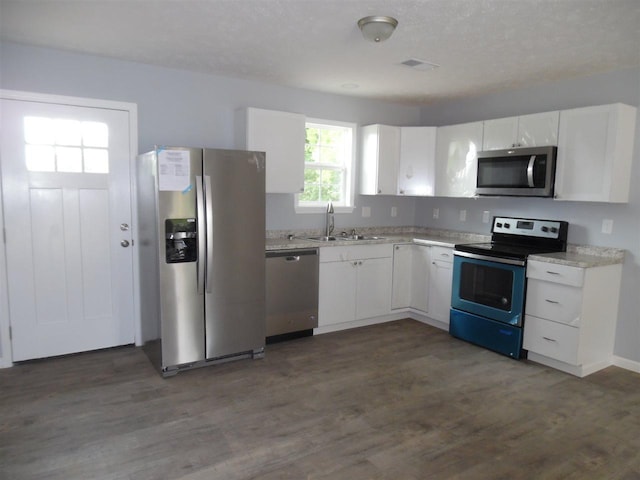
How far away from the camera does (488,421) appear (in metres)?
2.72

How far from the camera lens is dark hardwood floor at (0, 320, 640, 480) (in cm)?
225

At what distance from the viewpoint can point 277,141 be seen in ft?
13.4

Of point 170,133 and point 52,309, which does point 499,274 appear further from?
point 52,309

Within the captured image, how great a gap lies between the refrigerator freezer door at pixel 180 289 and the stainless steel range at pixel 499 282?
7.77 feet

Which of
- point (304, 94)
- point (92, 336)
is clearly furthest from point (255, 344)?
point (304, 94)

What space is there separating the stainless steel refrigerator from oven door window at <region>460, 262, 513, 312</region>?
6.21 feet

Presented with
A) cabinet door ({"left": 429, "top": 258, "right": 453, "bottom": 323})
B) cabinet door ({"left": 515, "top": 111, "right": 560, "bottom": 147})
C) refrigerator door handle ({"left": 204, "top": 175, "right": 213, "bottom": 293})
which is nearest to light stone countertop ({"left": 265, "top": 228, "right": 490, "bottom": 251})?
cabinet door ({"left": 429, "top": 258, "right": 453, "bottom": 323})

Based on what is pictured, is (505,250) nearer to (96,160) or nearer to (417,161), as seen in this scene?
(417,161)

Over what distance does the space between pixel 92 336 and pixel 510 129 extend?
409cm

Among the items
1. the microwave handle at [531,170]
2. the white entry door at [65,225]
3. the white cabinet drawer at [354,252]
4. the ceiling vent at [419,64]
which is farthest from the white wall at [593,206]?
the white entry door at [65,225]

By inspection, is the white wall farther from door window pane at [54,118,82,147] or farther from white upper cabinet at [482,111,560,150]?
door window pane at [54,118,82,147]

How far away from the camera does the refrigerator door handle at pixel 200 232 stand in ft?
10.5

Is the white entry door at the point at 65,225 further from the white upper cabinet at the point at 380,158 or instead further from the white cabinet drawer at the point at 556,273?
the white cabinet drawer at the point at 556,273

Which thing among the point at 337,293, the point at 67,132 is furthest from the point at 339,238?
the point at 67,132
